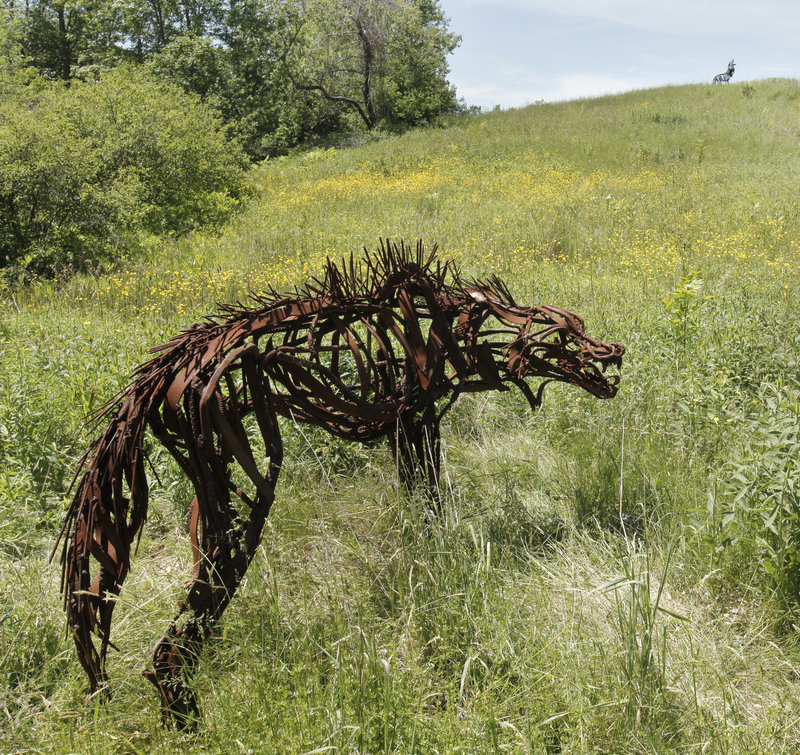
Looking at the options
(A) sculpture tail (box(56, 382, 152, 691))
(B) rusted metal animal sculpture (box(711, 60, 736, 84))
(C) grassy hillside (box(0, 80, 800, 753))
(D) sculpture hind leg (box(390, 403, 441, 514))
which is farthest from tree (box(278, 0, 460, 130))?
(A) sculpture tail (box(56, 382, 152, 691))

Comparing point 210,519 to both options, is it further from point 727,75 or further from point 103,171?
point 727,75

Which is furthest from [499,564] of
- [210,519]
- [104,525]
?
[104,525]

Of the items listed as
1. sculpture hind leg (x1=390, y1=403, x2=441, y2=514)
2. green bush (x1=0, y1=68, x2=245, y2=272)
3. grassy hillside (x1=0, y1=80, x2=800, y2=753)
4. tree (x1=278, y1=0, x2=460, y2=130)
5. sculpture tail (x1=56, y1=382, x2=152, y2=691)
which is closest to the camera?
sculpture tail (x1=56, y1=382, x2=152, y2=691)

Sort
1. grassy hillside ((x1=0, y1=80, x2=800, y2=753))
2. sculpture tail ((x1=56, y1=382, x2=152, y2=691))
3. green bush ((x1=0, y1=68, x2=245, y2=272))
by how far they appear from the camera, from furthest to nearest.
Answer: green bush ((x1=0, y1=68, x2=245, y2=272)) < grassy hillside ((x1=0, y1=80, x2=800, y2=753)) < sculpture tail ((x1=56, y1=382, x2=152, y2=691))

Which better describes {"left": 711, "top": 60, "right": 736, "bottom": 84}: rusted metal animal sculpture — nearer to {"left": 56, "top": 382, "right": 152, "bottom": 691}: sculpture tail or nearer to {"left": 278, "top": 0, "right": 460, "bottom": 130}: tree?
{"left": 278, "top": 0, "right": 460, "bottom": 130}: tree

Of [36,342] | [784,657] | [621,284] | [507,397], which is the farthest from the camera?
[621,284]

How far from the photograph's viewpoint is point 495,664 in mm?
1936

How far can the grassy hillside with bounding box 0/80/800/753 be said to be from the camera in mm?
1756

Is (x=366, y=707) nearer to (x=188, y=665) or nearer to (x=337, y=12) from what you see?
(x=188, y=665)

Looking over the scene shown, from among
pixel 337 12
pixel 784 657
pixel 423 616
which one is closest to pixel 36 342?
pixel 423 616

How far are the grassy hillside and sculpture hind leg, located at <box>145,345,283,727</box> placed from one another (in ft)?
0.33

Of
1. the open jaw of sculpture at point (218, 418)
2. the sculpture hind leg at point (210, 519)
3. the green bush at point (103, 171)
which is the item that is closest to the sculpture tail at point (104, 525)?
the open jaw of sculpture at point (218, 418)

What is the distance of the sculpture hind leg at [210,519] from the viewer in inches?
66.2

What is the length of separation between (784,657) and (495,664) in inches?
41.3
